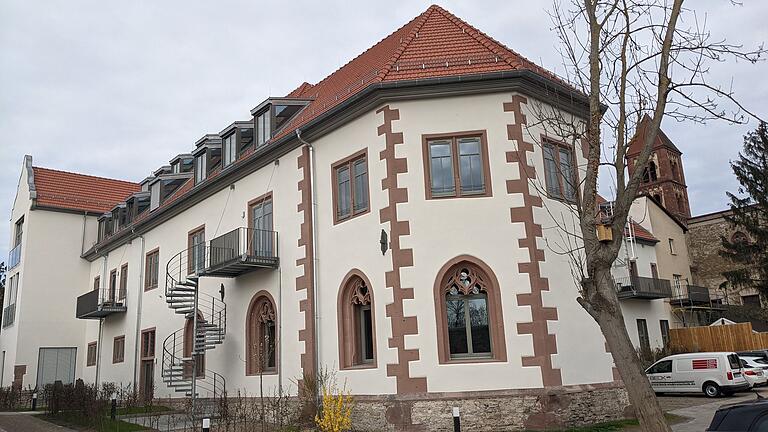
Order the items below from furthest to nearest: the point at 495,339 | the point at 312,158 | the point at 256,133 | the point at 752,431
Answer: the point at 256,133 → the point at 312,158 → the point at 495,339 → the point at 752,431

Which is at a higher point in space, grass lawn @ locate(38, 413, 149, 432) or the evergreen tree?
the evergreen tree

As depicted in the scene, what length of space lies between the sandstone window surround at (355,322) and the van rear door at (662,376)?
13615mm

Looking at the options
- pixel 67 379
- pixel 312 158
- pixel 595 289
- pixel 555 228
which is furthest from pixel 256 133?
pixel 67 379

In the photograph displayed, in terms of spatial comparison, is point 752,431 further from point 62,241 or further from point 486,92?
point 62,241

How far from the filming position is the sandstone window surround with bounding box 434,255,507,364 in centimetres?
1366

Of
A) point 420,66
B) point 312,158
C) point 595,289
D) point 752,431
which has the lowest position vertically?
point 752,431

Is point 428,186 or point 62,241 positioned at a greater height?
point 62,241

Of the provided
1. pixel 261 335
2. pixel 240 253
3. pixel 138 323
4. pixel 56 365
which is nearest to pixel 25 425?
pixel 138 323

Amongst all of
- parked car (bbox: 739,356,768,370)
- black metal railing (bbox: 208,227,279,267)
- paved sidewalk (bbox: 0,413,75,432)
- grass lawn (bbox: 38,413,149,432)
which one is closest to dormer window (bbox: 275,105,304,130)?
black metal railing (bbox: 208,227,279,267)

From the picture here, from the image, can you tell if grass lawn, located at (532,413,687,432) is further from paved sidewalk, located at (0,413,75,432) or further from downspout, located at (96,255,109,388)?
downspout, located at (96,255,109,388)

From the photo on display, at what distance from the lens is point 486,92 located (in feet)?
48.9

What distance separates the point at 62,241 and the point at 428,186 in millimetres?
27512

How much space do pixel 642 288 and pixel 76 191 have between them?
1250 inches

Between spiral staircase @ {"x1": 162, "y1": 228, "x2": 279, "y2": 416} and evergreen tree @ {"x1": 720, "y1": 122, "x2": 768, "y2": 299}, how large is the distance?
30446 mm
